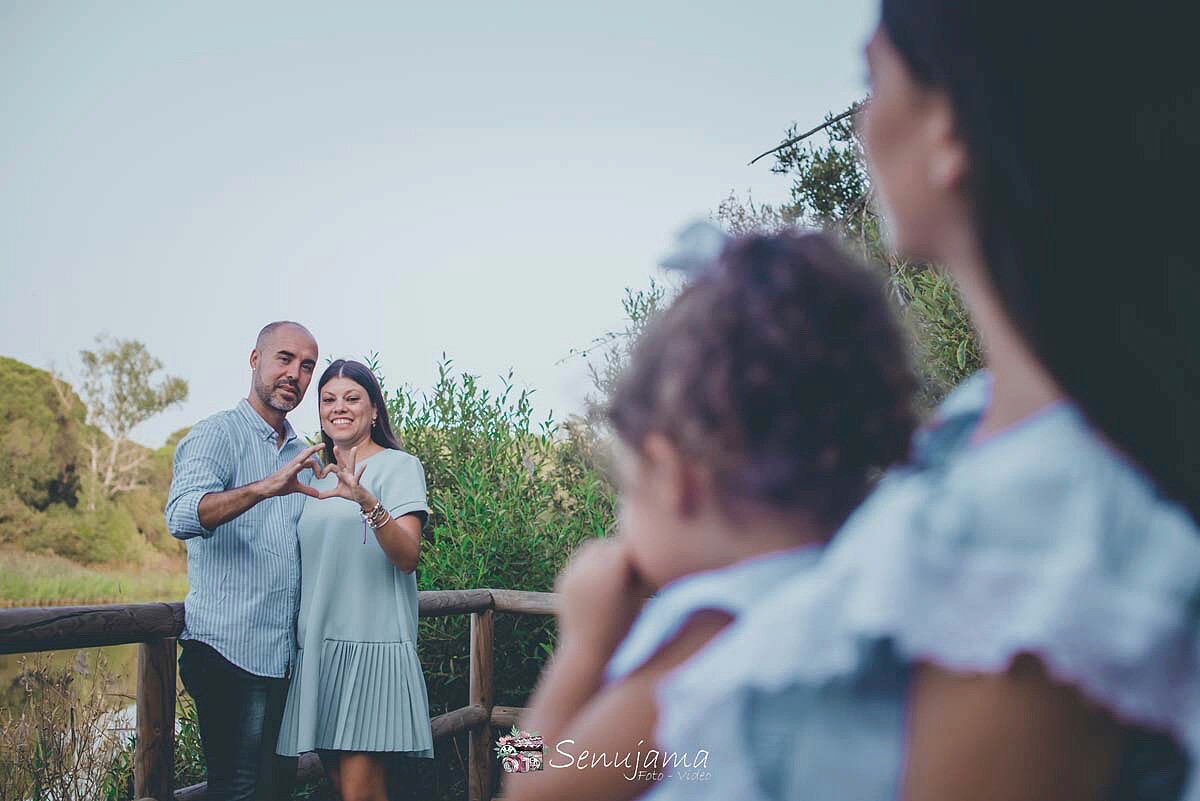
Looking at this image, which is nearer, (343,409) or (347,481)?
(347,481)

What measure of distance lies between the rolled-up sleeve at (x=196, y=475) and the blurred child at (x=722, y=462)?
2.39 meters

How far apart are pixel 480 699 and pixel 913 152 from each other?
4631 mm

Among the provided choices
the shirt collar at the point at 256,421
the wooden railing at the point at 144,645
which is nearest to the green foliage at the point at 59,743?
the wooden railing at the point at 144,645

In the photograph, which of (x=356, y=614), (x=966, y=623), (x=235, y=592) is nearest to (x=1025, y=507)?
(x=966, y=623)

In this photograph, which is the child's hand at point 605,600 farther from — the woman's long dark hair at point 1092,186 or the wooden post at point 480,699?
the wooden post at point 480,699

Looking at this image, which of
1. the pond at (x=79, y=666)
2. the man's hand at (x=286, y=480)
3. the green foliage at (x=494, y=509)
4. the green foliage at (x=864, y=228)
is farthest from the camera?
the green foliage at (x=494, y=509)

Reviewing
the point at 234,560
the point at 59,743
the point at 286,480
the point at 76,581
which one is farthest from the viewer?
the point at 76,581

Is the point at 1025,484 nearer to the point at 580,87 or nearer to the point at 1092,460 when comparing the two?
the point at 1092,460

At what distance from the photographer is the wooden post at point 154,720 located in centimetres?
288

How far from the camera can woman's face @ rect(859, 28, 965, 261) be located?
0.59m

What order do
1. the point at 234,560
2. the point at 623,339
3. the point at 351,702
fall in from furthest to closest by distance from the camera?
1. the point at 623,339
2. the point at 351,702
3. the point at 234,560

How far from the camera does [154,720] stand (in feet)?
9.57

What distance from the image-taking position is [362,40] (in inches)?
662

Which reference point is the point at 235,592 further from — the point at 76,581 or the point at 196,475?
the point at 76,581
